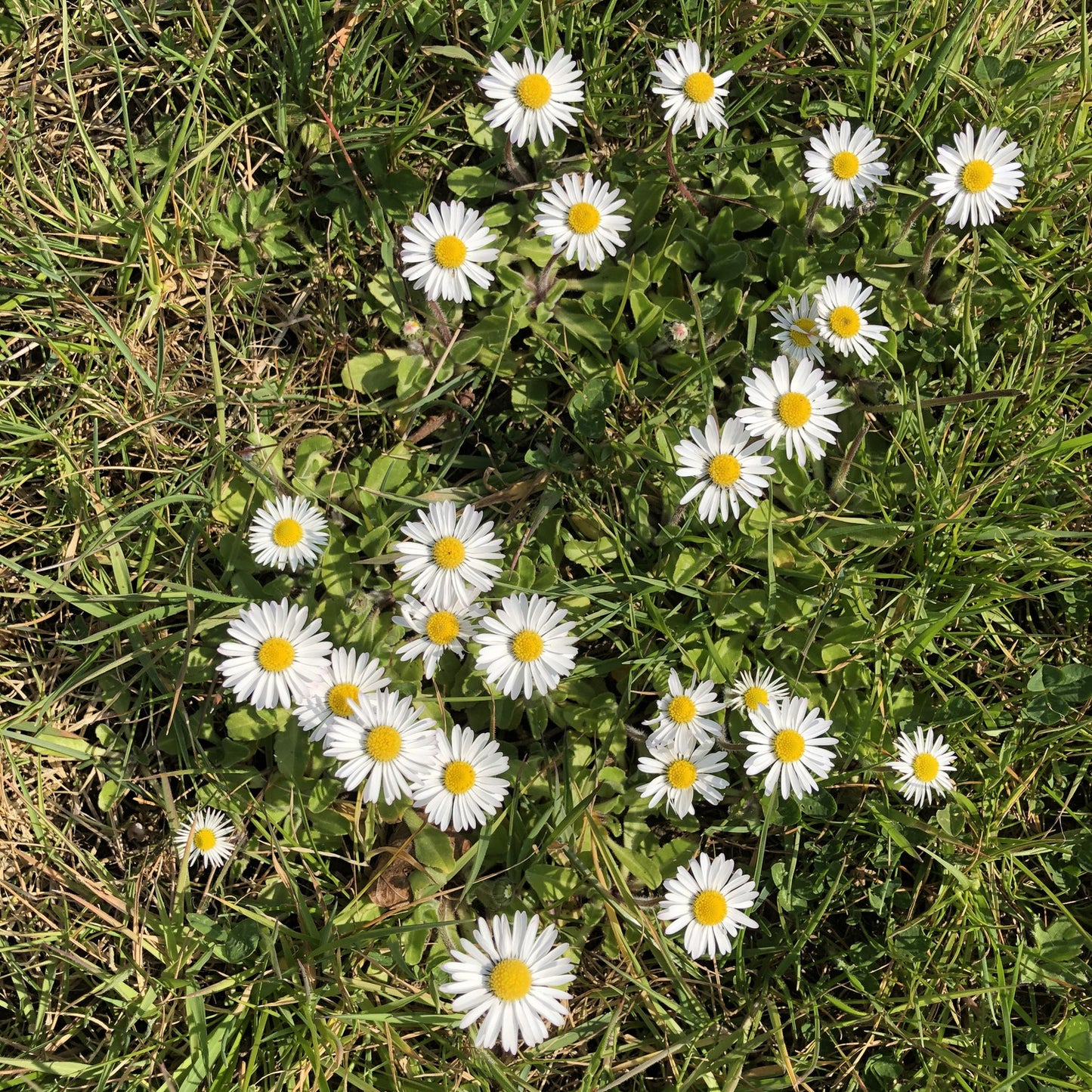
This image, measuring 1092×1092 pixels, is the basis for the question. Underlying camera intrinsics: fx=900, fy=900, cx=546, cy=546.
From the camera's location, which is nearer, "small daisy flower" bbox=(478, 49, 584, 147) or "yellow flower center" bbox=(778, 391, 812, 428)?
"yellow flower center" bbox=(778, 391, 812, 428)

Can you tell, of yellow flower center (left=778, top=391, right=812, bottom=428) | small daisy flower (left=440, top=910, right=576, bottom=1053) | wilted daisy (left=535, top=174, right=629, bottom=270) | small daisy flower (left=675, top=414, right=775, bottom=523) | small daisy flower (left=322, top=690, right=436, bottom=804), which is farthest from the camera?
wilted daisy (left=535, top=174, right=629, bottom=270)

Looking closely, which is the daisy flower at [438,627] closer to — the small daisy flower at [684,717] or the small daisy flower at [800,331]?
the small daisy flower at [684,717]

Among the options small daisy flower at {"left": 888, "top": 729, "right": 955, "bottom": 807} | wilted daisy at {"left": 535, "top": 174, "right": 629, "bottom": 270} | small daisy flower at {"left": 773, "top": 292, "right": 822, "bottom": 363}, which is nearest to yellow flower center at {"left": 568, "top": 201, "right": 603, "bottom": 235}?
wilted daisy at {"left": 535, "top": 174, "right": 629, "bottom": 270}

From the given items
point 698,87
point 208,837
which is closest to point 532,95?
point 698,87

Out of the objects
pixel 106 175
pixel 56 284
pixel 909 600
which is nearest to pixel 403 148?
pixel 106 175

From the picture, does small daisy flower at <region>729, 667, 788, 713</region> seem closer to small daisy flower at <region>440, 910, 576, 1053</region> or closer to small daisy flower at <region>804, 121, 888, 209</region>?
small daisy flower at <region>440, 910, 576, 1053</region>

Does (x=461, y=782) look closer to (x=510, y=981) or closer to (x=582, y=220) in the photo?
(x=510, y=981)
